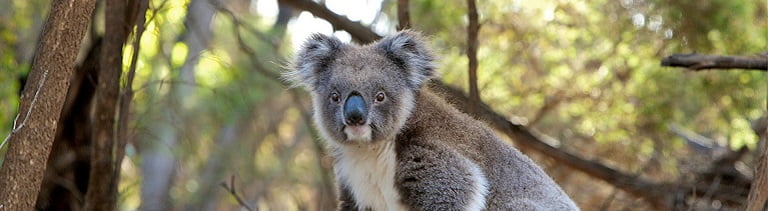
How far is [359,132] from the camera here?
15.5 ft

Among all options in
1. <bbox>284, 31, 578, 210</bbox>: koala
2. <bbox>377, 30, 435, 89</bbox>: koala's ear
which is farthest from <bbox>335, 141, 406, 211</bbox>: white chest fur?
<bbox>377, 30, 435, 89</bbox>: koala's ear

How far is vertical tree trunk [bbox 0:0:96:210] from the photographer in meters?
3.98

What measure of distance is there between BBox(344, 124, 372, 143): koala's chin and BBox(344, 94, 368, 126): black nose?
0.05 metres

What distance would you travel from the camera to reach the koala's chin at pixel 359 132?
15.4ft

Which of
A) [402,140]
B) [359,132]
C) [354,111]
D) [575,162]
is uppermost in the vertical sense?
[354,111]

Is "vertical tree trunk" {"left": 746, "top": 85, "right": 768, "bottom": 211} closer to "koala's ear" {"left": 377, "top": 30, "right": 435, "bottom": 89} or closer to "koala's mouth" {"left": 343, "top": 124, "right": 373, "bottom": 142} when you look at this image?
"koala's ear" {"left": 377, "top": 30, "right": 435, "bottom": 89}

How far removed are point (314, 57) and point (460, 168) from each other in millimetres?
1050

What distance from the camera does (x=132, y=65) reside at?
19.9 feet

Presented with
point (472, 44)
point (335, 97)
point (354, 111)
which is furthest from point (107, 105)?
point (472, 44)

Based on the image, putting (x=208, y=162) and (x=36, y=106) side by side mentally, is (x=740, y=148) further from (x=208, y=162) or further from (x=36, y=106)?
(x=208, y=162)

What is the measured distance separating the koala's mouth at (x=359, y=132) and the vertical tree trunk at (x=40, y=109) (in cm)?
138

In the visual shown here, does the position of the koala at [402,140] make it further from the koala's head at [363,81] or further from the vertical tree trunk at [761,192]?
the vertical tree trunk at [761,192]

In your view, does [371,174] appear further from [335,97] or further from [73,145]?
[73,145]

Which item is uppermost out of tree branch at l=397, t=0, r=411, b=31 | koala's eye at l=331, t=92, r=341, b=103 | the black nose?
tree branch at l=397, t=0, r=411, b=31
